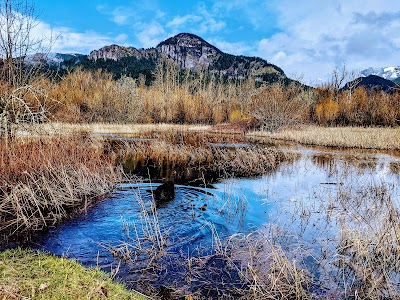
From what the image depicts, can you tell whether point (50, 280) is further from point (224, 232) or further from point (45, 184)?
point (45, 184)

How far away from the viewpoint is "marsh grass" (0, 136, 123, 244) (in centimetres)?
738

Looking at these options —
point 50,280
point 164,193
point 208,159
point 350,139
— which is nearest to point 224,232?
point 164,193

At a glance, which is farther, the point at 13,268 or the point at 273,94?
the point at 273,94

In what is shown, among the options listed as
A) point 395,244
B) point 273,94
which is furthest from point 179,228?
point 273,94

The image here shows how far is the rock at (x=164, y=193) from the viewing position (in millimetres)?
10102

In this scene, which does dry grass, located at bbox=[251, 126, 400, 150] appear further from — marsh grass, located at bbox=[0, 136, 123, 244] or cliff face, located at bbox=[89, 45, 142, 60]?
cliff face, located at bbox=[89, 45, 142, 60]

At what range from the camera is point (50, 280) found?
425 centimetres

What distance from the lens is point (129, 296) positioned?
14.1 ft

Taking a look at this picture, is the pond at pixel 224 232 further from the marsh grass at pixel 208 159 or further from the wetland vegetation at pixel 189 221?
the marsh grass at pixel 208 159

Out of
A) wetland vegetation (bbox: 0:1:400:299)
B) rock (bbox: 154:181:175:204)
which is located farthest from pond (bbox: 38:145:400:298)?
rock (bbox: 154:181:175:204)

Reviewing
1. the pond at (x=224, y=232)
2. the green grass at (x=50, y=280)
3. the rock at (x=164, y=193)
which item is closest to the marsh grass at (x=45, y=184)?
the pond at (x=224, y=232)

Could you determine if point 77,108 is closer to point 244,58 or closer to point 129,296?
point 129,296

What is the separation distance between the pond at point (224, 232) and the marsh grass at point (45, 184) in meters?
0.58

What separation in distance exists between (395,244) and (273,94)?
28.6 metres
